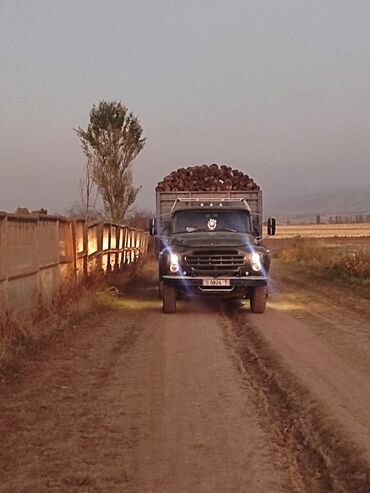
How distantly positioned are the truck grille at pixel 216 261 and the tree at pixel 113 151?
2073 centimetres

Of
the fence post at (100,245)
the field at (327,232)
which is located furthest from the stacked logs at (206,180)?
the field at (327,232)

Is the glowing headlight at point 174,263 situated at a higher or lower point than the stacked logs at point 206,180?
lower

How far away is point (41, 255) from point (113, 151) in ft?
77.7

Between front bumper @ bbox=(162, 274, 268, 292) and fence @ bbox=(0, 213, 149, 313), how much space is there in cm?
227

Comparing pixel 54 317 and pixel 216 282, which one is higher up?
pixel 216 282

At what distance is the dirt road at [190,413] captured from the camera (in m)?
4.88

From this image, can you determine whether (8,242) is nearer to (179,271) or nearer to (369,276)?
(179,271)

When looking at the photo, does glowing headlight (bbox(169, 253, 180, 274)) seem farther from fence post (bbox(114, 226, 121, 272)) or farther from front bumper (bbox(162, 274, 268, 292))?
fence post (bbox(114, 226, 121, 272))

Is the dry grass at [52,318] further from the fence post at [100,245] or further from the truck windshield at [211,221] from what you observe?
the truck windshield at [211,221]

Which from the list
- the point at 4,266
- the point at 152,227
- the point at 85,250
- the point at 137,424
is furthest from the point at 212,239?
the point at 137,424

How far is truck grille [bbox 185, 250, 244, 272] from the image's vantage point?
1376cm

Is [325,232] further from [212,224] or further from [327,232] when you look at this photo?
[212,224]

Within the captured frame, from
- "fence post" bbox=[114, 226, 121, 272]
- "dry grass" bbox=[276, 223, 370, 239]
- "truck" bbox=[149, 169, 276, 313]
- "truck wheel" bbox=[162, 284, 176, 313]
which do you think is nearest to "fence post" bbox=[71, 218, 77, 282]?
"truck" bbox=[149, 169, 276, 313]

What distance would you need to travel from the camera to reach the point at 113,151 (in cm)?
3519
